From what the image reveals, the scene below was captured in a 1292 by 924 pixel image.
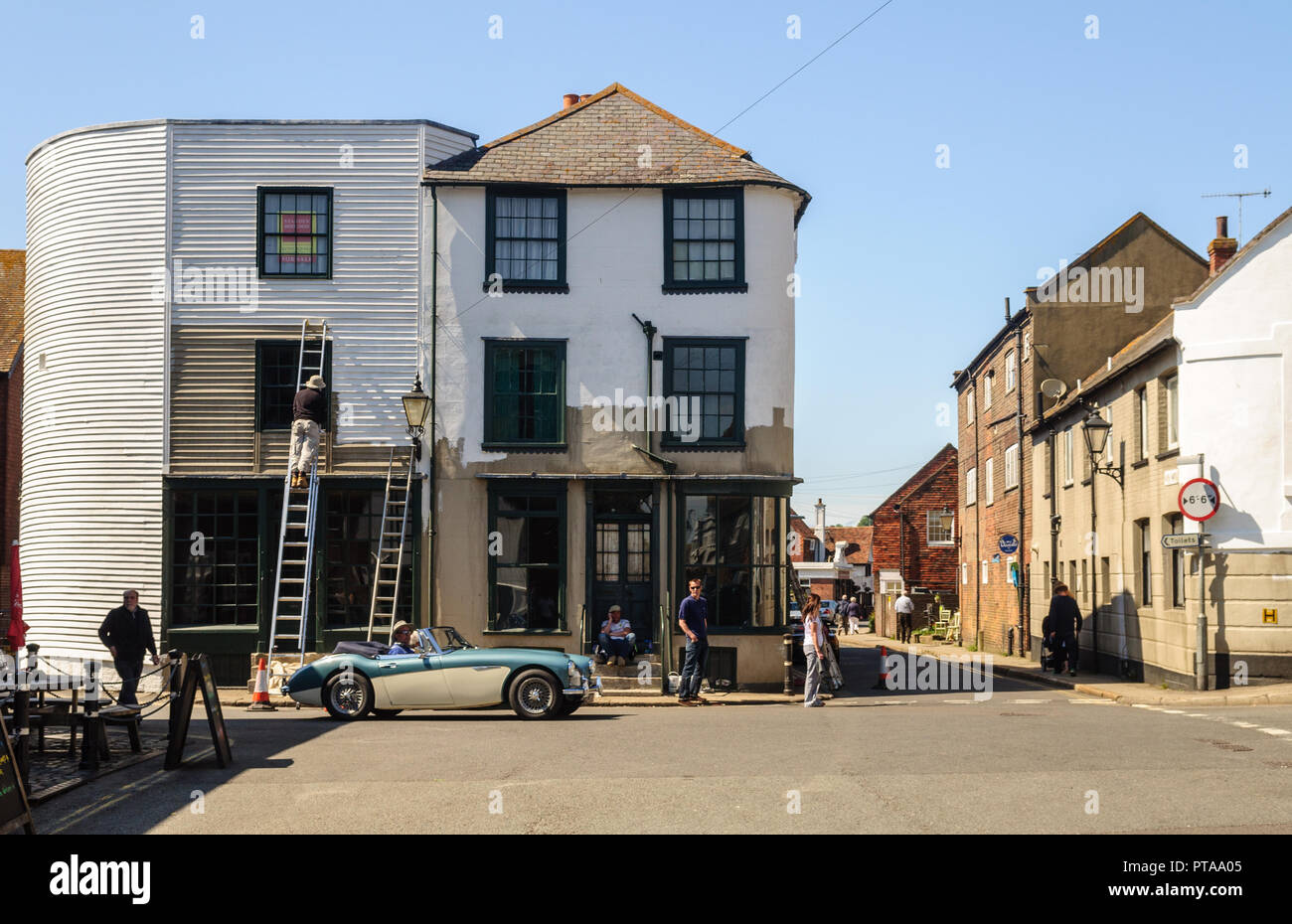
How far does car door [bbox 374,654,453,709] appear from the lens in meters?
17.9

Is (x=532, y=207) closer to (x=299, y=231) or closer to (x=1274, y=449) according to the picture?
(x=299, y=231)

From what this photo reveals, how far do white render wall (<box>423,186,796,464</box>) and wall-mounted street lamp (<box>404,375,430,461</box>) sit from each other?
22.9 inches

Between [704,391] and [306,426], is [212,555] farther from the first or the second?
[704,391]

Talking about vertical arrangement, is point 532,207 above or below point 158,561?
above

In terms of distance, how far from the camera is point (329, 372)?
24.6 meters

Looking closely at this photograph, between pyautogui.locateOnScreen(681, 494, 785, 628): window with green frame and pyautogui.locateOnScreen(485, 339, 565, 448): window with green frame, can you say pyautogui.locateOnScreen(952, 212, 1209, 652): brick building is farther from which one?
pyautogui.locateOnScreen(485, 339, 565, 448): window with green frame

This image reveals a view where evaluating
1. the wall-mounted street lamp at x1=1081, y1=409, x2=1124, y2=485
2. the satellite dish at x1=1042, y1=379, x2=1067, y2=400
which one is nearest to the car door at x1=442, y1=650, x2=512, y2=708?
the wall-mounted street lamp at x1=1081, y1=409, x2=1124, y2=485

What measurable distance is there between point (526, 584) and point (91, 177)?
34.8 feet

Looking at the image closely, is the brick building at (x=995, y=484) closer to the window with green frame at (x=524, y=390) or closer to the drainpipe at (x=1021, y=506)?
the drainpipe at (x=1021, y=506)

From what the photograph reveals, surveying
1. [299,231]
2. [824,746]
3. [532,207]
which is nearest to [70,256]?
[299,231]

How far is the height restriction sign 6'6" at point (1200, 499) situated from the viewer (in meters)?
20.9

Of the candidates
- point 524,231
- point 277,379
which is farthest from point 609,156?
point 277,379

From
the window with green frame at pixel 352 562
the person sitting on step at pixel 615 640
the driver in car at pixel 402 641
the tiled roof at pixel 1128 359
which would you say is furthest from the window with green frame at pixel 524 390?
the tiled roof at pixel 1128 359
